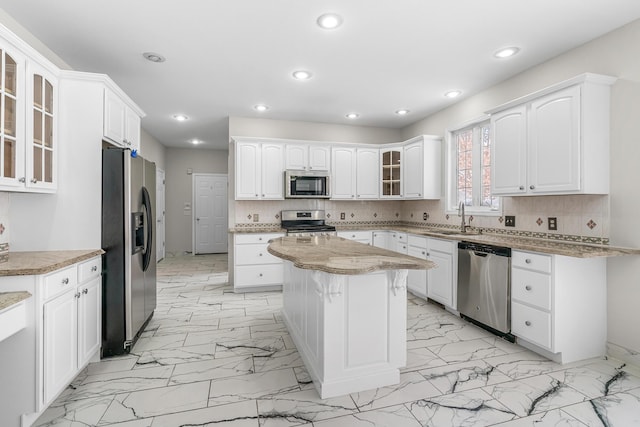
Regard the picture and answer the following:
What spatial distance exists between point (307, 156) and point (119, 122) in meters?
2.65

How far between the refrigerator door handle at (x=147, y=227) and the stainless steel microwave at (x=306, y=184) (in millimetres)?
2105

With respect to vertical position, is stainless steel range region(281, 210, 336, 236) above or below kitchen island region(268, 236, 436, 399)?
above

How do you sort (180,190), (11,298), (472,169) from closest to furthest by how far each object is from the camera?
(11,298) < (472,169) < (180,190)

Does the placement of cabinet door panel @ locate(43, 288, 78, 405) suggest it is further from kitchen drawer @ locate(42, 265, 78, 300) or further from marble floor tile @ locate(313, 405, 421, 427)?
marble floor tile @ locate(313, 405, 421, 427)

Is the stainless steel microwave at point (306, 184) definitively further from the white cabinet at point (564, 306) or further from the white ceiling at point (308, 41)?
the white cabinet at point (564, 306)

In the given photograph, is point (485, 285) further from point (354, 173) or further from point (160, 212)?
point (160, 212)

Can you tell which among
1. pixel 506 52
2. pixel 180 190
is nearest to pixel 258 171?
pixel 506 52

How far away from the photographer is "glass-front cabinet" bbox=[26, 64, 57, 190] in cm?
213

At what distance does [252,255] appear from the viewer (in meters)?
4.57

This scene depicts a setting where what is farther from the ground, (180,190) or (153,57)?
(153,57)

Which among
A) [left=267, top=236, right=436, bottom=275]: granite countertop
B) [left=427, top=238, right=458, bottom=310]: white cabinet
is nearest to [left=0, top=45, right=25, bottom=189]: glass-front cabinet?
[left=267, top=236, right=436, bottom=275]: granite countertop

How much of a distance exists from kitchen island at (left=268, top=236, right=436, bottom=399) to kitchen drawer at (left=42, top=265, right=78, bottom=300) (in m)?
1.34

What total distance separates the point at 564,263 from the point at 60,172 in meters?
4.00

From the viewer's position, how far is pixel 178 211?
312 inches
